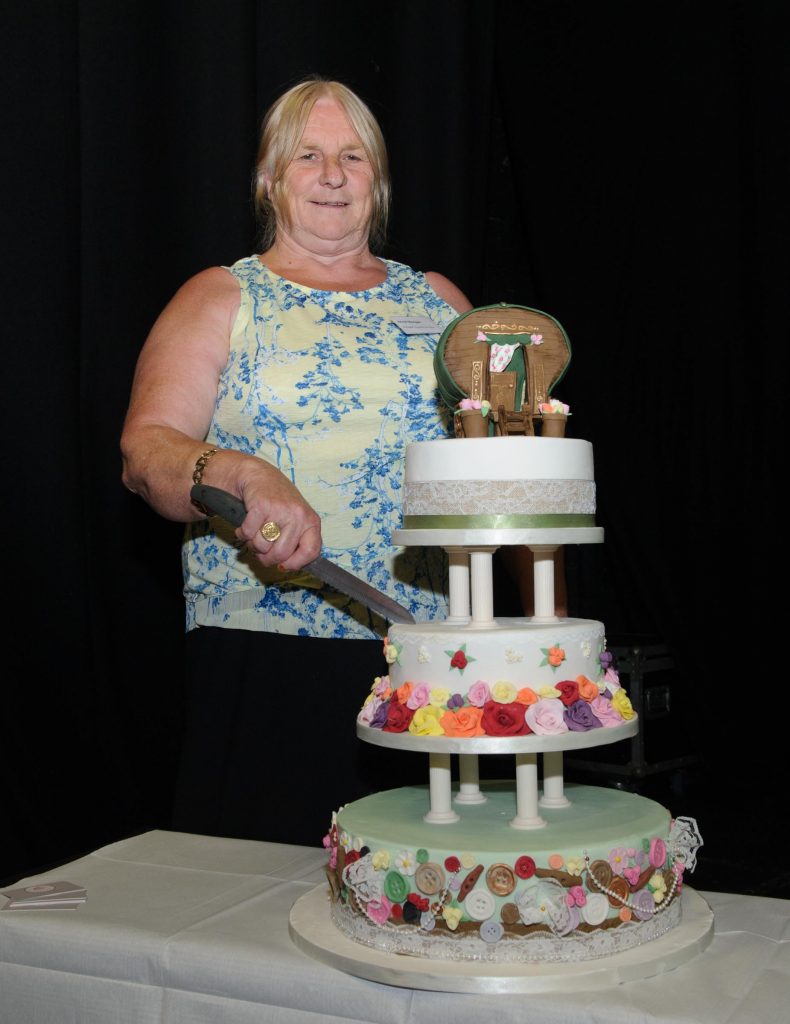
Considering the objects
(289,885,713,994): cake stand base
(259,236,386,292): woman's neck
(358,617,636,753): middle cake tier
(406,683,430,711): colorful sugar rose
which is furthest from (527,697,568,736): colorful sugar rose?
(259,236,386,292): woman's neck

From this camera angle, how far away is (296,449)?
5.46 ft

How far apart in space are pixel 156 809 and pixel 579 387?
1621 millimetres

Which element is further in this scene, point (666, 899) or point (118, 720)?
point (118, 720)

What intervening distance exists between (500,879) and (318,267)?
992mm

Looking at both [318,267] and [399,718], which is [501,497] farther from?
[318,267]

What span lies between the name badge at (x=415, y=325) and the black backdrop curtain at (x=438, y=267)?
29.5 inches

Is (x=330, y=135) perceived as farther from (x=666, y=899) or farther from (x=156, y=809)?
(x=156, y=809)

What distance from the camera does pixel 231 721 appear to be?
176 cm

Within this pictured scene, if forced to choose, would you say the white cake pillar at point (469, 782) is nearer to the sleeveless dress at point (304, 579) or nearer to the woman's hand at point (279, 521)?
the woman's hand at point (279, 521)

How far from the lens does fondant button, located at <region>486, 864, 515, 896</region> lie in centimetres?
112

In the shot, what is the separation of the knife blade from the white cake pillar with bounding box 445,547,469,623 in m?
0.15

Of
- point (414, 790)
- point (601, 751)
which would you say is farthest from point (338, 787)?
point (601, 751)

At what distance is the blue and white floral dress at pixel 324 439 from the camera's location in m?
1.67

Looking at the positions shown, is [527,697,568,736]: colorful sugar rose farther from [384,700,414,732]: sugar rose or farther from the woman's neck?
the woman's neck
